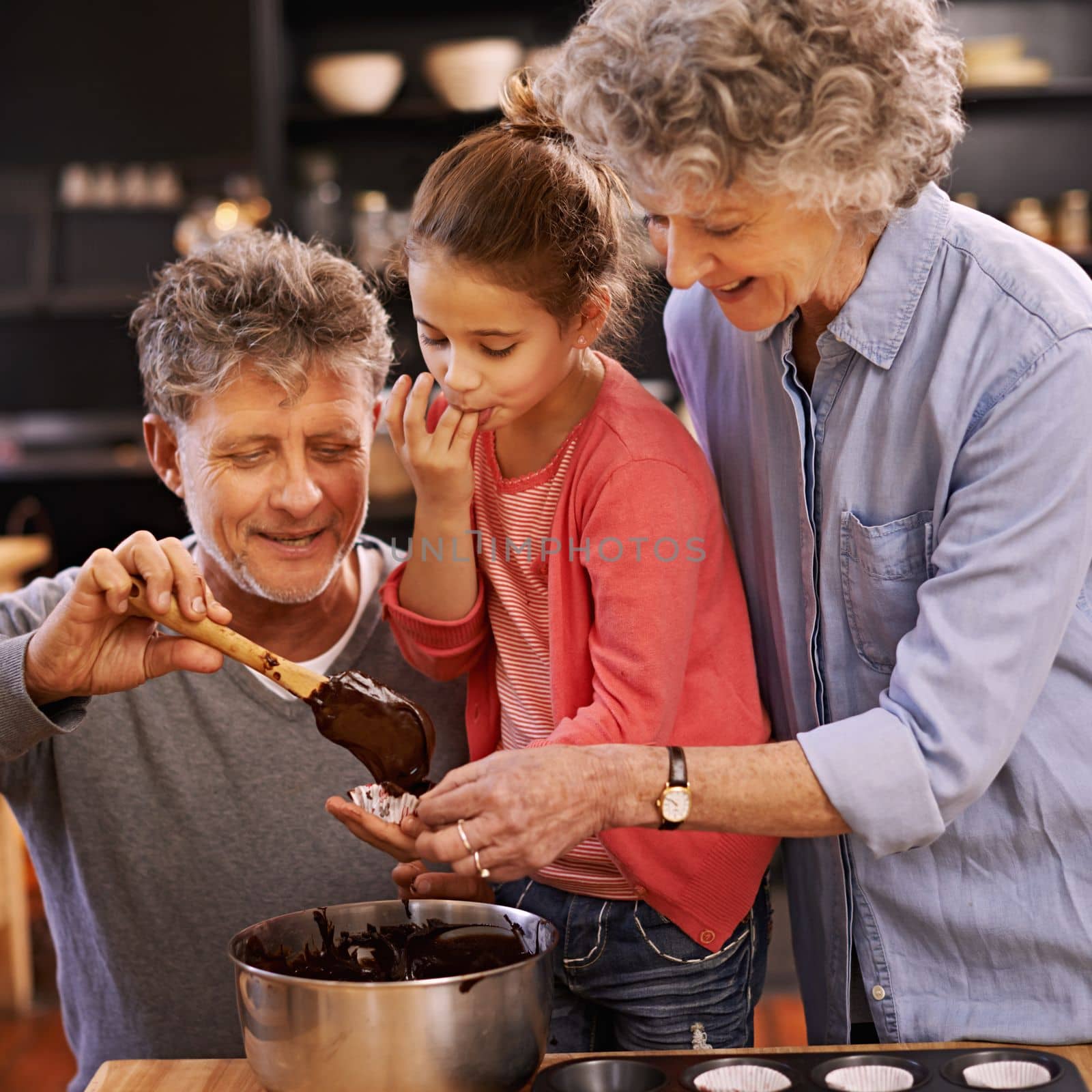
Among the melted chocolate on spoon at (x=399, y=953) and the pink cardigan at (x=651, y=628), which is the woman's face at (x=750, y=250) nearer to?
the pink cardigan at (x=651, y=628)

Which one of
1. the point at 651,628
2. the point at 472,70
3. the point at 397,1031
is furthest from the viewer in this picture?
the point at 472,70

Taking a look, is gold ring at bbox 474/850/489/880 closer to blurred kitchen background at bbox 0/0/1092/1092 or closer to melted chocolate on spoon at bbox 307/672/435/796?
melted chocolate on spoon at bbox 307/672/435/796

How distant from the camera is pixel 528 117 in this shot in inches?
62.8

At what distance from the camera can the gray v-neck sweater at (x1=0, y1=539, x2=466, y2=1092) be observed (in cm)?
174

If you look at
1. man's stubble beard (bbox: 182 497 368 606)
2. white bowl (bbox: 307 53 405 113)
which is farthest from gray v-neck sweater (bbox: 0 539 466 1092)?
white bowl (bbox: 307 53 405 113)

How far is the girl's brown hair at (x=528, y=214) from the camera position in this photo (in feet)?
4.89

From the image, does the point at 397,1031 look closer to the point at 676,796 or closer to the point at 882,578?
the point at 676,796

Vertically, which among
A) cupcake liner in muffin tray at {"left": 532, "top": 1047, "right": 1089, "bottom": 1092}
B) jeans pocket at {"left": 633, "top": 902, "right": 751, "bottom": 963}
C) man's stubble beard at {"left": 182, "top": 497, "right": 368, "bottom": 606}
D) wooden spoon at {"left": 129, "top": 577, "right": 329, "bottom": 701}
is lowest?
cupcake liner in muffin tray at {"left": 532, "top": 1047, "right": 1089, "bottom": 1092}

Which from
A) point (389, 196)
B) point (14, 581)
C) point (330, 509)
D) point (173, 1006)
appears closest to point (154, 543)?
point (330, 509)

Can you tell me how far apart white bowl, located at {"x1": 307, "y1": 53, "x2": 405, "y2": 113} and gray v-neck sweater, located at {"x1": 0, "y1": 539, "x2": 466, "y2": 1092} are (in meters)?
2.92

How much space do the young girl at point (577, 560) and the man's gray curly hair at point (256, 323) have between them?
18cm

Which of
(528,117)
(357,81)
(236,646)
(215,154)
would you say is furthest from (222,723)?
(215,154)

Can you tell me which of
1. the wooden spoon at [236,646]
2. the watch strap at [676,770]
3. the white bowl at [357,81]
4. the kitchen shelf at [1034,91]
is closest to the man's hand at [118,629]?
the wooden spoon at [236,646]

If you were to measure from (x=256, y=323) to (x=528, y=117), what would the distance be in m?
0.43
